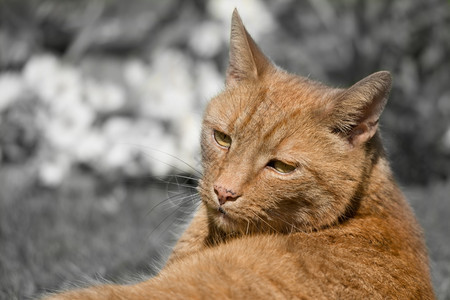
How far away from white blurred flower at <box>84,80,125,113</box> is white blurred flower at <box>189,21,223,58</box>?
90 cm

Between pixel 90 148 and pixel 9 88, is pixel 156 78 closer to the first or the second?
pixel 90 148

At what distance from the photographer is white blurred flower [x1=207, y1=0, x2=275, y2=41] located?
5883 mm

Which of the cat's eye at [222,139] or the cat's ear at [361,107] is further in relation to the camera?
the cat's eye at [222,139]

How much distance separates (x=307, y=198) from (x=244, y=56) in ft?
2.60

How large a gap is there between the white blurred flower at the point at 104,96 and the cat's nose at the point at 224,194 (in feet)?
11.7

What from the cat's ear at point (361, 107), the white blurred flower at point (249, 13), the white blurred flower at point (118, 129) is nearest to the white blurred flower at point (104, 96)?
the white blurred flower at point (118, 129)

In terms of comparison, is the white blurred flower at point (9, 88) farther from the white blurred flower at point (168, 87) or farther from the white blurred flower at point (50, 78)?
the white blurred flower at point (168, 87)

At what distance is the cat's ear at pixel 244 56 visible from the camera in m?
2.76

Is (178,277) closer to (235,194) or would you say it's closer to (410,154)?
(235,194)

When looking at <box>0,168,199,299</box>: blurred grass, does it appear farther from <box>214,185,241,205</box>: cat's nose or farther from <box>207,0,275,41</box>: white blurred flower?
<box>207,0,275,41</box>: white blurred flower

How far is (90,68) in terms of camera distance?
5812mm

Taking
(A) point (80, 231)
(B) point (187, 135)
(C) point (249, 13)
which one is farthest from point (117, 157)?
(C) point (249, 13)

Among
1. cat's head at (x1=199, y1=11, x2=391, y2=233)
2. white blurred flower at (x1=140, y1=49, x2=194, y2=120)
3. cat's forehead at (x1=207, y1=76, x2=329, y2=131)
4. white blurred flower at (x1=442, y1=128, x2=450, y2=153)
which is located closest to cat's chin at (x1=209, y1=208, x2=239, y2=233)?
cat's head at (x1=199, y1=11, x2=391, y2=233)

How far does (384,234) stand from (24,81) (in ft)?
13.8
